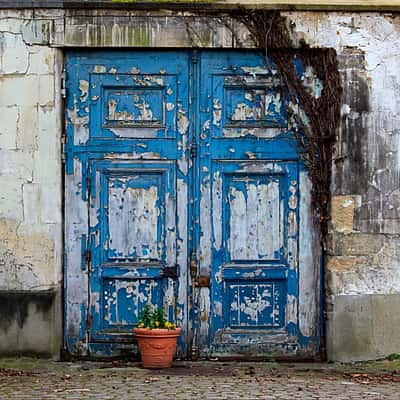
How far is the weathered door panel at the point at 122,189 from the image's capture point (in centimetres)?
1006

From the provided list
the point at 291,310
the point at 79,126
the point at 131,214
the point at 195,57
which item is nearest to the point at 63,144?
the point at 79,126

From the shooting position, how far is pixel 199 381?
9148 mm

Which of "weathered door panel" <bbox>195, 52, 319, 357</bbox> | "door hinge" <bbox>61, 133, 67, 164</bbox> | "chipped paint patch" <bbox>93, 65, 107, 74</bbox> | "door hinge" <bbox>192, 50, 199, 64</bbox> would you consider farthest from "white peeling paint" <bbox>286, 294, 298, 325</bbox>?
"chipped paint patch" <bbox>93, 65, 107, 74</bbox>

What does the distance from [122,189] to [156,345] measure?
1405 mm

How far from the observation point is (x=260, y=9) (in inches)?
392

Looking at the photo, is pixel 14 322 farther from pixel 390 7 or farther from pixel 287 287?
pixel 390 7

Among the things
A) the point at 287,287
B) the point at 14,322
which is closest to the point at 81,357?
the point at 14,322

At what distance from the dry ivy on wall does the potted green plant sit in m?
1.56

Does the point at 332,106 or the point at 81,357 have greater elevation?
the point at 332,106

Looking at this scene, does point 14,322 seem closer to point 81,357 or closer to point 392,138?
point 81,357

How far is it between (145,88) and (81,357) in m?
2.37

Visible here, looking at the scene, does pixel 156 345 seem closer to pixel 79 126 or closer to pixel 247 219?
pixel 247 219

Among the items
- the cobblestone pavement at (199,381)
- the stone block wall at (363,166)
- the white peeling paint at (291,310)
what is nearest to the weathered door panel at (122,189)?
the cobblestone pavement at (199,381)

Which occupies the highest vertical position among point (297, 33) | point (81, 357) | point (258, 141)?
point (297, 33)
